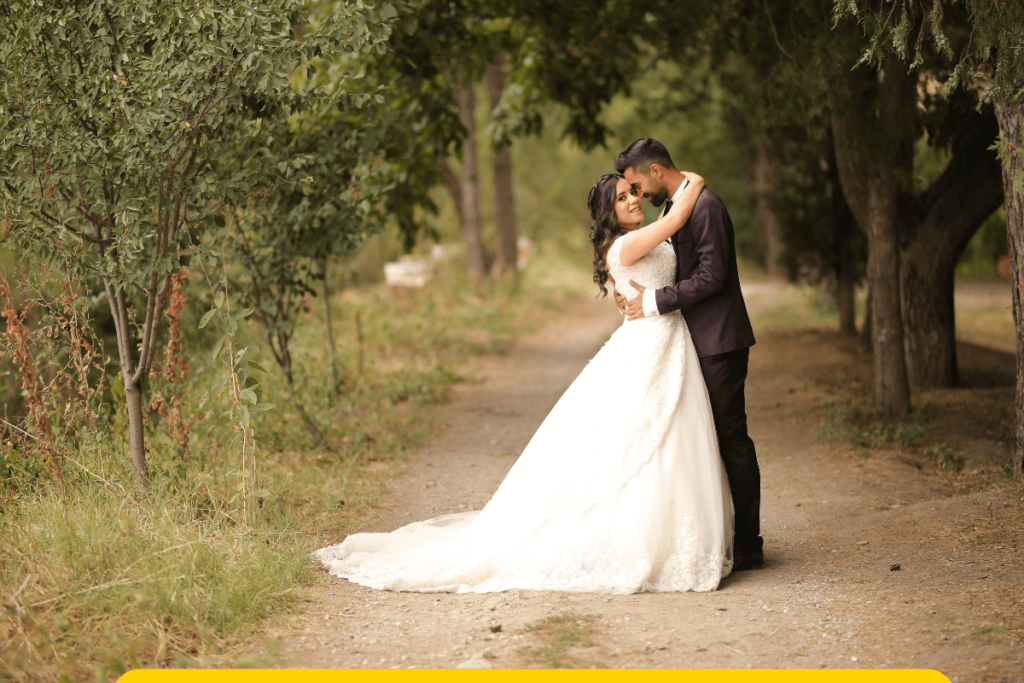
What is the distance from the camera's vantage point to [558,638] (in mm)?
3746

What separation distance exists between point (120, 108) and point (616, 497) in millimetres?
3353

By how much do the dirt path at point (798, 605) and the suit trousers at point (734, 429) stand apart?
15.9 inches

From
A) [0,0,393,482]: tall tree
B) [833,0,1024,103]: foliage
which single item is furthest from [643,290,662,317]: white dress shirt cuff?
[0,0,393,482]: tall tree

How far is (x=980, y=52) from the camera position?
16.2 feet

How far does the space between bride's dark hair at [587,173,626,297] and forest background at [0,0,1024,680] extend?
1.56 metres

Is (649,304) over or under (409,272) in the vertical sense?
over

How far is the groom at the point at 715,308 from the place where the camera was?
455 cm

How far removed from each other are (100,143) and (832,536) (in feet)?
15.3

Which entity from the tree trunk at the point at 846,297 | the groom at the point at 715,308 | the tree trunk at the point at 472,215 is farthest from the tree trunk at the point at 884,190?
the tree trunk at the point at 472,215

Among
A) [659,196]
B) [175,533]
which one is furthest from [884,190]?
[175,533]

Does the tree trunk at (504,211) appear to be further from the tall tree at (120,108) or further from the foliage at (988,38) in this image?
the foliage at (988,38)

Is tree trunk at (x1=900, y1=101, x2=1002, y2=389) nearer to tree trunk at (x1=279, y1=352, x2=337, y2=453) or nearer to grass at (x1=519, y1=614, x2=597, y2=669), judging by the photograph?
tree trunk at (x1=279, y1=352, x2=337, y2=453)

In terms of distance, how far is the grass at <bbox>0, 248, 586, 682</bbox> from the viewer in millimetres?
3662

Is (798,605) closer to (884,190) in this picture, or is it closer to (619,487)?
(619,487)
